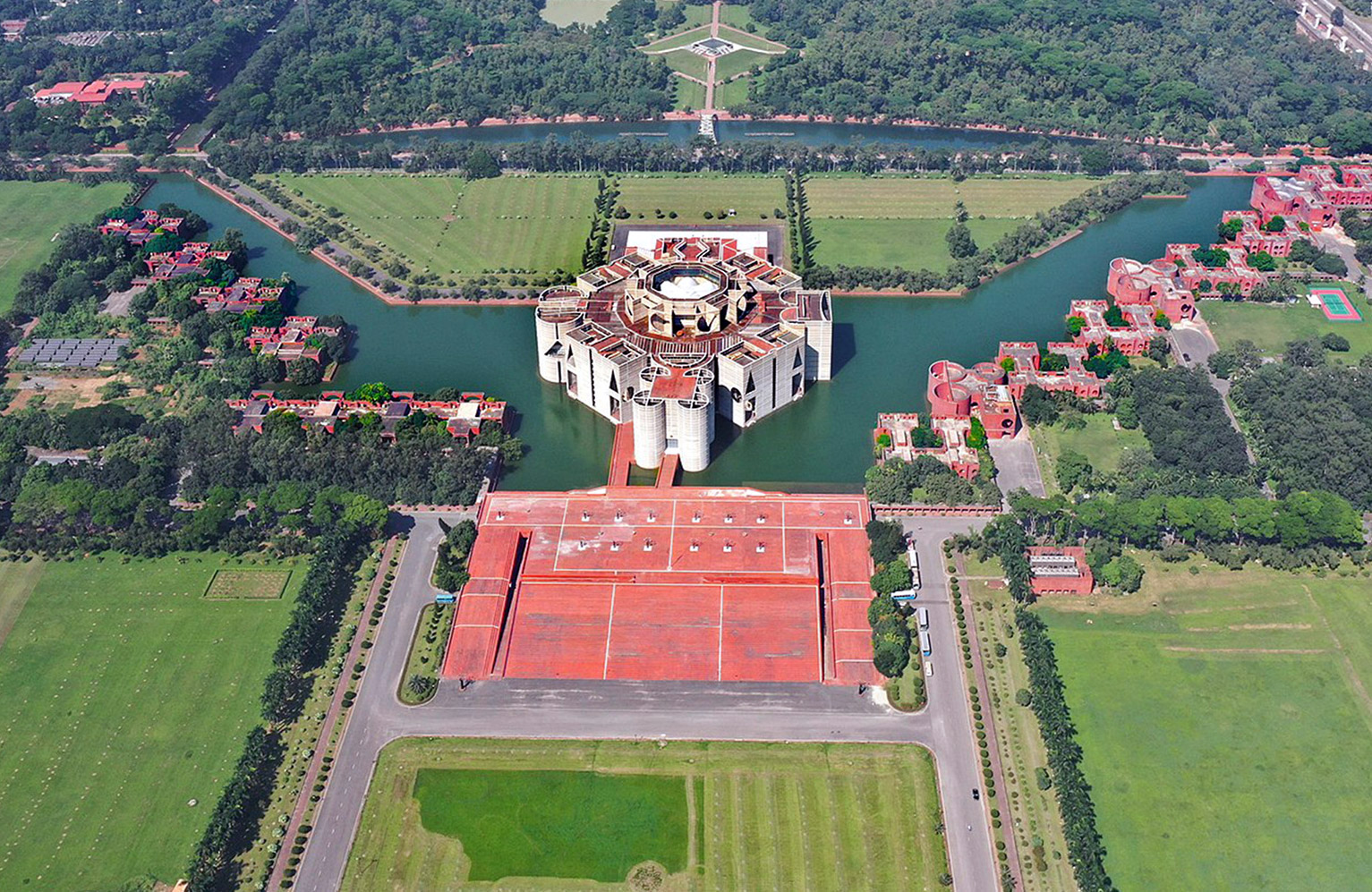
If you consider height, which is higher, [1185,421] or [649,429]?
[1185,421]

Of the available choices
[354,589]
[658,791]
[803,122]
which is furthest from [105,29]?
[658,791]

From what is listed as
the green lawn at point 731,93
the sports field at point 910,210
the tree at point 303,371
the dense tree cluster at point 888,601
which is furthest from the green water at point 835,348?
the green lawn at point 731,93

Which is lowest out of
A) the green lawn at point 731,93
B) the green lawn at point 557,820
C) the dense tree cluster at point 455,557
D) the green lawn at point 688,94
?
the green lawn at point 557,820

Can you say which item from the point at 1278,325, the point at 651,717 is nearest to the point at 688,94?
the point at 1278,325

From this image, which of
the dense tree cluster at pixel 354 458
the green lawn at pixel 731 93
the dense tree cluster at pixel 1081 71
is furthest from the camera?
the green lawn at pixel 731 93

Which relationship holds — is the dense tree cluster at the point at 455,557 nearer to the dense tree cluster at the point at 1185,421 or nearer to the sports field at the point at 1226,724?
the sports field at the point at 1226,724

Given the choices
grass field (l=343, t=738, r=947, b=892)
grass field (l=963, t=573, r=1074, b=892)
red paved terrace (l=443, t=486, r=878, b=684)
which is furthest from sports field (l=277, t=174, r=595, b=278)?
grass field (l=343, t=738, r=947, b=892)

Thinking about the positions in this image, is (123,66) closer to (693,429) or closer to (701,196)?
(701,196)
